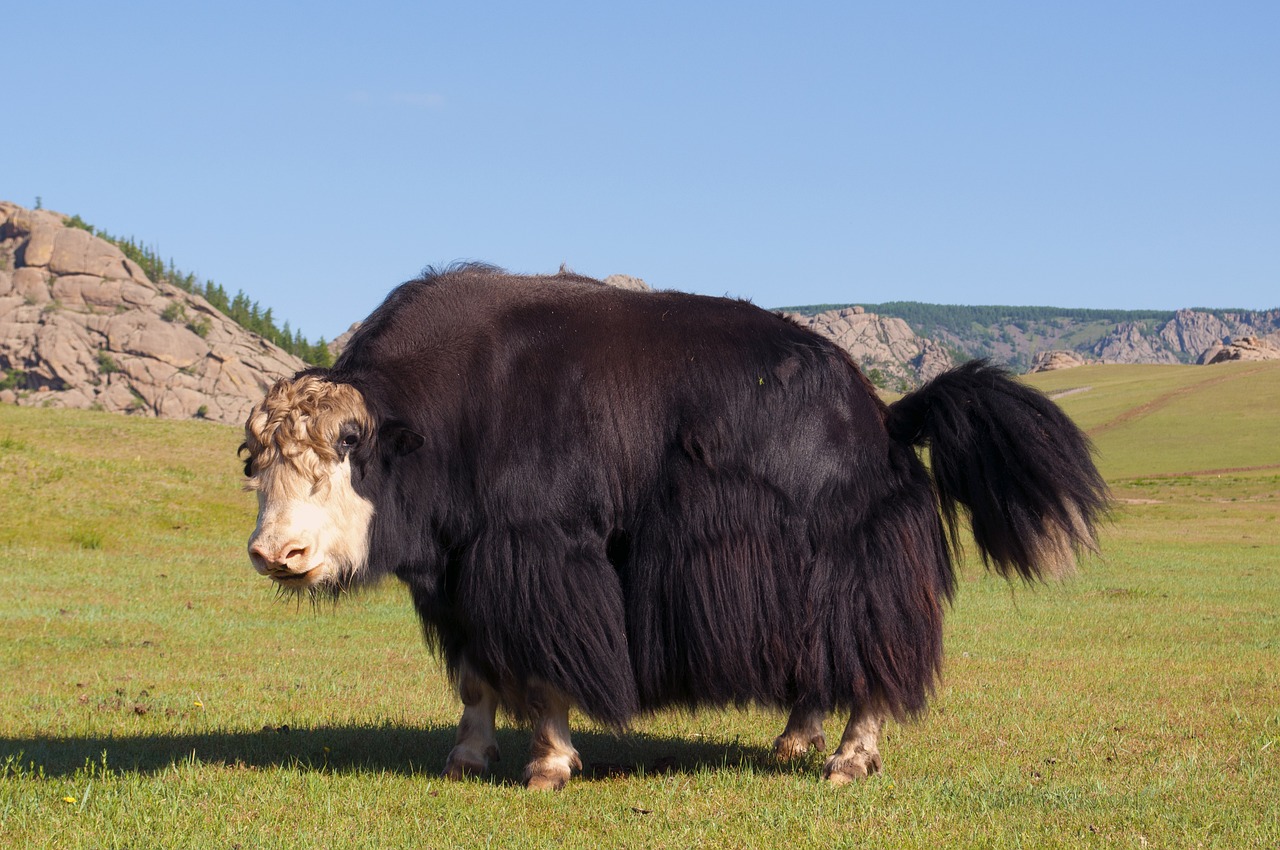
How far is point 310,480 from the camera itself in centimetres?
601

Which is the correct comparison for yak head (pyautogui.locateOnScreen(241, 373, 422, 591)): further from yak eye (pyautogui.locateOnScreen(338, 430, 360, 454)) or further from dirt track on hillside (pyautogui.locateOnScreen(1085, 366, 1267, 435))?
dirt track on hillside (pyautogui.locateOnScreen(1085, 366, 1267, 435))

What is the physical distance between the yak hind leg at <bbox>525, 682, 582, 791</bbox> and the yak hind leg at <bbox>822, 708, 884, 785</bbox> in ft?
4.89

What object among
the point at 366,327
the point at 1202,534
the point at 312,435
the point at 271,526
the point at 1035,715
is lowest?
the point at 1202,534

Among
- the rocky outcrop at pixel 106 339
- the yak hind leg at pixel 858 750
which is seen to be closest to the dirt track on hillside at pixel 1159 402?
the rocky outcrop at pixel 106 339

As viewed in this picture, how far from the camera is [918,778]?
22.2ft

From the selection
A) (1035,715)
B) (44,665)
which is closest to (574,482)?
(1035,715)

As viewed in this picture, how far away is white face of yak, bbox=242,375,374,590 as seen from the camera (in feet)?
19.2

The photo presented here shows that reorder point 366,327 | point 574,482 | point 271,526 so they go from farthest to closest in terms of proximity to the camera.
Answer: point 366,327
point 574,482
point 271,526

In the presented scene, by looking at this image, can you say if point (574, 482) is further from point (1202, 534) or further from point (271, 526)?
point (1202, 534)

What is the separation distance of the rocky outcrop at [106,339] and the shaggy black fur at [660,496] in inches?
5052

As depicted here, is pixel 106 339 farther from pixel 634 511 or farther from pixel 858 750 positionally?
pixel 858 750

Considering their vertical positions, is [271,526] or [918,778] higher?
[271,526]

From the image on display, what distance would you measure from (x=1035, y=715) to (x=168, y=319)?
153809 millimetres

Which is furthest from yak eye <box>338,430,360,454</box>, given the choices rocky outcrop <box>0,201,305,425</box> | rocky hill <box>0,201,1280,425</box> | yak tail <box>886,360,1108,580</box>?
rocky hill <box>0,201,1280,425</box>
